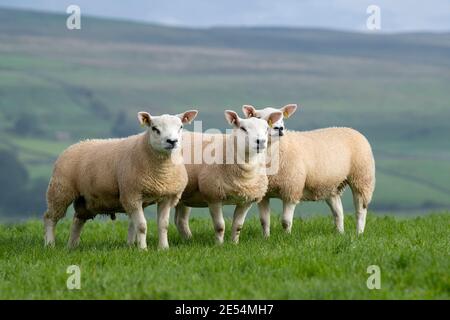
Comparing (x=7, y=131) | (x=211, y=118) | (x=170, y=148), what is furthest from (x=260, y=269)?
(x=211, y=118)

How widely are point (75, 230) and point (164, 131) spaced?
2537 mm

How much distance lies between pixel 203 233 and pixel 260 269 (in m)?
4.12

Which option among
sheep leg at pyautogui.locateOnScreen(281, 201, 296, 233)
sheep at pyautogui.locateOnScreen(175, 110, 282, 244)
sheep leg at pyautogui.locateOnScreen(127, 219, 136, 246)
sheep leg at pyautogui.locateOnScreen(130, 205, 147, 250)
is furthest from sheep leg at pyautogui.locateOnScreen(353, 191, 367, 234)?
sheep leg at pyautogui.locateOnScreen(130, 205, 147, 250)

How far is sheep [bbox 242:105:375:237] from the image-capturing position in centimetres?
1313

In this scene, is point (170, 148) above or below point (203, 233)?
above

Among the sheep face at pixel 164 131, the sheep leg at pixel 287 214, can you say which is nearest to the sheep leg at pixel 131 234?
the sheep face at pixel 164 131

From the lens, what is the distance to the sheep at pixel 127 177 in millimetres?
12109

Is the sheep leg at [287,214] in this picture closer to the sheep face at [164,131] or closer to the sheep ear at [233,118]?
the sheep ear at [233,118]

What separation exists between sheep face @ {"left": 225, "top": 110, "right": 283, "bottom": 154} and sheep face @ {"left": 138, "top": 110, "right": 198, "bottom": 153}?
734 mm

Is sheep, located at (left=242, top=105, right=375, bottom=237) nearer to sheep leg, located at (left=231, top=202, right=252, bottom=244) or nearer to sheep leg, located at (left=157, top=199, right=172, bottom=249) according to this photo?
sheep leg, located at (left=231, top=202, right=252, bottom=244)

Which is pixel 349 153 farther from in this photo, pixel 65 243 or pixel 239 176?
pixel 65 243

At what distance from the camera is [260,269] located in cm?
1007

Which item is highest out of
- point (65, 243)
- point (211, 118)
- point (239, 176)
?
point (239, 176)

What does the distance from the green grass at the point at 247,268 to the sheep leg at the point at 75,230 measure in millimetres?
141
